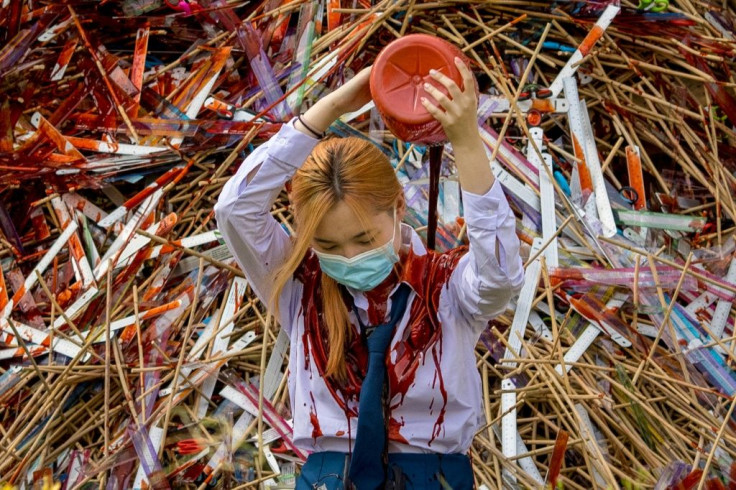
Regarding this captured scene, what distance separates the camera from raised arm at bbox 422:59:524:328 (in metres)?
1.60

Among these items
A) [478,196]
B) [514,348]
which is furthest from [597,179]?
[478,196]

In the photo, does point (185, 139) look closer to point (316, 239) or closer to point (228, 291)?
point (228, 291)

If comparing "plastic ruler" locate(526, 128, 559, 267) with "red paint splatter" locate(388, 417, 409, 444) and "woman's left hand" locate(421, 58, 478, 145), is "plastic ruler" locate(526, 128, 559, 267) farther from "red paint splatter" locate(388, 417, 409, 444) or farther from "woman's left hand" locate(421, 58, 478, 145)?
"woman's left hand" locate(421, 58, 478, 145)

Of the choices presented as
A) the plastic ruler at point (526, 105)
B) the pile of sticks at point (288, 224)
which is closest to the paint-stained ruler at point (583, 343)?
the pile of sticks at point (288, 224)

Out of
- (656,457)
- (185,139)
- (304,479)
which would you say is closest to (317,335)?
(304,479)

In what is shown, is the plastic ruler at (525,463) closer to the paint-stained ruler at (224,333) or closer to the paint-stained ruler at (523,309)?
the paint-stained ruler at (523,309)

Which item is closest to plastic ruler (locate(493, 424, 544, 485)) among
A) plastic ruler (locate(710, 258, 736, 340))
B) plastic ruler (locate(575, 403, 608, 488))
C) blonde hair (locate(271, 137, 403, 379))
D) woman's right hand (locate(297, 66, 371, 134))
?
plastic ruler (locate(575, 403, 608, 488))

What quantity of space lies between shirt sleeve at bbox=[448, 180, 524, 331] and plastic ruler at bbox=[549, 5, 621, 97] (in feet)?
5.47

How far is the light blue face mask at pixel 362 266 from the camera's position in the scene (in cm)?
183

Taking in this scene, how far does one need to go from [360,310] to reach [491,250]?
423 millimetres

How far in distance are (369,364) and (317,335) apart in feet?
0.50

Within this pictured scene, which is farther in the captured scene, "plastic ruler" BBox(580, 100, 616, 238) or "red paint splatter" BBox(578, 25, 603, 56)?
"red paint splatter" BBox(578, 25, 603, 56)

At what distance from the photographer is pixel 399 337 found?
74.0 inches

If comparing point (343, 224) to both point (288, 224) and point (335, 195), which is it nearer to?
point (335, 195)
